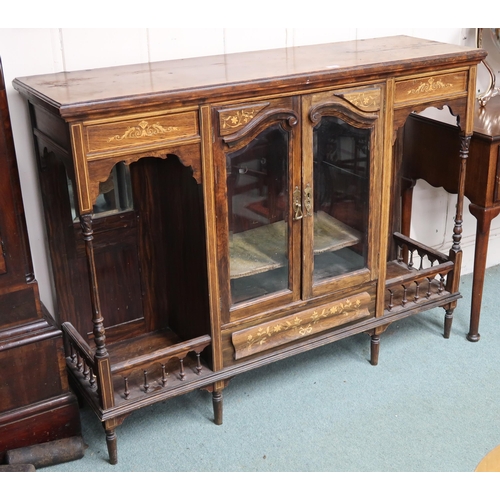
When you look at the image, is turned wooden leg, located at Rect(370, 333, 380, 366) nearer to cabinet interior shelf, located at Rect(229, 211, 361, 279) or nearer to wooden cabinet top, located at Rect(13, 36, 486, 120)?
cabinet interior shelf, located at Rect(229, 211, 361, 279)

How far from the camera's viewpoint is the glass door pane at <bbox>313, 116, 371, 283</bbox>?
7.56ft

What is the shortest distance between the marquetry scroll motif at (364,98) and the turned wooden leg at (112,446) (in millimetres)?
1243

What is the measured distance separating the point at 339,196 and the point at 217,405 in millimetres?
805

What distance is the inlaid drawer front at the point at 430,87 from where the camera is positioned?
93.1 inches

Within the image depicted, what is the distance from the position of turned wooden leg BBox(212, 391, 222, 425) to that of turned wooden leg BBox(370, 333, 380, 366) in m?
0.65

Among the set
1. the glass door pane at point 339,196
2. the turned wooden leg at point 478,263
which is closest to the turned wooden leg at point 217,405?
the glass door pane at point 339,196

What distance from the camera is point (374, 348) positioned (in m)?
2.71

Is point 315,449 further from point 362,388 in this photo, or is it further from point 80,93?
point 80,93

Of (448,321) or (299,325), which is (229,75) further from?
(448,321)

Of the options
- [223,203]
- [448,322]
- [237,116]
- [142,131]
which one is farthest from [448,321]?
[142,131]

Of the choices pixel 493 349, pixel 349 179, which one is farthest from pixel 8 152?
pixel 493 349

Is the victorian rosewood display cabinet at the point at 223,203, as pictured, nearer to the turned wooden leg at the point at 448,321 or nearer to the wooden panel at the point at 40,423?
the wooden panel at the point at 40,423

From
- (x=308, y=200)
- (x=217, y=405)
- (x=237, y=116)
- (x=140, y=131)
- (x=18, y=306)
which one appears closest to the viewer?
(x=140, y=131)

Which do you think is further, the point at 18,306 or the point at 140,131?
the point at 18,306
